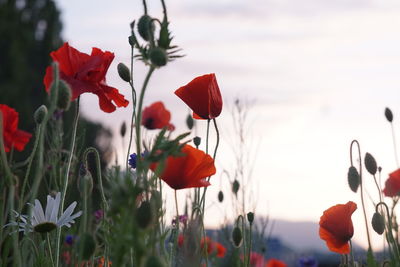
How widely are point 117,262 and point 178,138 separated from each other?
260 millimetres

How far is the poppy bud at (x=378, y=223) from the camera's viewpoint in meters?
2.01

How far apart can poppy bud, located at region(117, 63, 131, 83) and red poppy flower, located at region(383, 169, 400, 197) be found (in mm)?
1482

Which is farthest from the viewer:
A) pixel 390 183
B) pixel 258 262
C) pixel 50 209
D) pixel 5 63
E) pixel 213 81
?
pixel 5 63

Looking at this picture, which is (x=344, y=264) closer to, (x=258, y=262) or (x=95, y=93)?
(x=95, y=93)

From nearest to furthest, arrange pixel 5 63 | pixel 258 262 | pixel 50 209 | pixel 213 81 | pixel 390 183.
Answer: pixel 50 209, pixel 213 81, pixel 390 183, pixel 258 262, pixel 5 63

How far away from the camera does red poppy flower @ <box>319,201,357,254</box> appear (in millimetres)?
2260

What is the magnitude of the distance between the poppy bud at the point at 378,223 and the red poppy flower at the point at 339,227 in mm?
219

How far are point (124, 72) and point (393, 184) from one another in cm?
155

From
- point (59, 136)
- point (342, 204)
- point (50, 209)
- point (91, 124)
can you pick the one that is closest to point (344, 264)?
point (342, 204)

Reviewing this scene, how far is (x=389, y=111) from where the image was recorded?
3.12 meters

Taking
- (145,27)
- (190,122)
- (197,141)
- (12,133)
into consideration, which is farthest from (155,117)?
(145,27)

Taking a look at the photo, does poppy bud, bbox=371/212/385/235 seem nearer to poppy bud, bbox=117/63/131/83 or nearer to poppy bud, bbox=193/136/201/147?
poppy bud, bbox=117/63/131/83

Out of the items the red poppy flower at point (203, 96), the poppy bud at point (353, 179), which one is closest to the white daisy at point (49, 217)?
the red poppy flower at point (203, 96)

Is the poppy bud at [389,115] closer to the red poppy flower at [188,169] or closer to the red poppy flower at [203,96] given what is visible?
the red poppy flower at [203,96]
